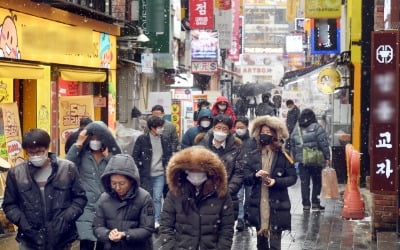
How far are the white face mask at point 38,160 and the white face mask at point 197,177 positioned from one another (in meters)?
1.28

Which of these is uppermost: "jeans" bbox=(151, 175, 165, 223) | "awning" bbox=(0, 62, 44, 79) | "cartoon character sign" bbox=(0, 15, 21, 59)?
"cartoon character sign" bbox=(0, 15, 21, 59)

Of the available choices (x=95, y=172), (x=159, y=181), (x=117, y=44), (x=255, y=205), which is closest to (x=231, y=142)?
(x=255, y=205)

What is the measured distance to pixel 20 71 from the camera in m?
12.3

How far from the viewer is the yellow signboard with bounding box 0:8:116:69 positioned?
12.5 metres

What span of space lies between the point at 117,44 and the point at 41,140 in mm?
14255

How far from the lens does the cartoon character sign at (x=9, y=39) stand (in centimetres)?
1209

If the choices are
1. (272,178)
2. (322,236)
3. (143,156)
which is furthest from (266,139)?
(322,236)

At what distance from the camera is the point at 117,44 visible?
68.1 feet

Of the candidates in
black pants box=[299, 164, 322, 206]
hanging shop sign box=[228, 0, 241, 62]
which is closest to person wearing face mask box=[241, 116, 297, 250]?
black pants box=[299, 164, 322, 206]

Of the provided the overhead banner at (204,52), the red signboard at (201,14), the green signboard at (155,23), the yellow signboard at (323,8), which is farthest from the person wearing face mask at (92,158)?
the overhead banner at (204,52)

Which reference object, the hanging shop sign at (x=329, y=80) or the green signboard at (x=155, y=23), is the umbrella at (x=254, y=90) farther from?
the green signboard at (x=155, y=23)

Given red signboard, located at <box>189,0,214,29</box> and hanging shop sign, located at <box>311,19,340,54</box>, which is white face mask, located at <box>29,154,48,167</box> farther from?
red signboard, located at <box>189,0,214,29</box>

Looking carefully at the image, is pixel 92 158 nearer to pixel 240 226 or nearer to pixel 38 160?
pixel 38 160

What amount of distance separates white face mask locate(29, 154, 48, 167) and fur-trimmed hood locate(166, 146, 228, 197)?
1103 mm
